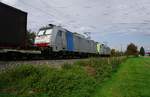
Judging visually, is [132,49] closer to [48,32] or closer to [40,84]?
[48,32]

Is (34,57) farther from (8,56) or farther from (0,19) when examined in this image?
(0,19)

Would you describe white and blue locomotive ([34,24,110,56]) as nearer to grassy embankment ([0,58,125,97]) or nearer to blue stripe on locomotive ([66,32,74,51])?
blue stripe on locomotive ([66,32,74,51])

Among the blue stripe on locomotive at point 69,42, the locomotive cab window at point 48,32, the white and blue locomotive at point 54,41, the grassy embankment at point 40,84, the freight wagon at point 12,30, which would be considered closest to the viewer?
the grassy embankment at point 40,84

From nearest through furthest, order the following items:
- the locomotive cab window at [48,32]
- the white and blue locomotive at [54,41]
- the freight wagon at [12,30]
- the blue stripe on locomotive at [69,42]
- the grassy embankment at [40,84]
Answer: the grassy embankment at [40,84], the freight wagon at [12,30], the white and blue locomotive at [54,41], the locomotive cab window at [48,32], the blue stripe on locomotive at [69,42]

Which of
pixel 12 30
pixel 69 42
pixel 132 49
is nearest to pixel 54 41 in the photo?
pixel 69 42

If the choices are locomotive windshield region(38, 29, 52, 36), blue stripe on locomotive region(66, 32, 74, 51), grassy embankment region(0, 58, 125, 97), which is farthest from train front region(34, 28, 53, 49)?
grassy embankment region(0, 58, 125, 97)

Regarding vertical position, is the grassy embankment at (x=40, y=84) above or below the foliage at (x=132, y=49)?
below

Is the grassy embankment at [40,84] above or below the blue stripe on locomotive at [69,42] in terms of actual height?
below

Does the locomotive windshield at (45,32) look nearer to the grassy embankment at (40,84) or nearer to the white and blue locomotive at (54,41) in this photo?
the white and blue locomotive at (54,41)

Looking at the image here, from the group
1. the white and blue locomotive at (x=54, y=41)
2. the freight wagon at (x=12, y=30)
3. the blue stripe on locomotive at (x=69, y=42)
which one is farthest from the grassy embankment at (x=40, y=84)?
the blue stripe on locomotive at (x=69, y=42)

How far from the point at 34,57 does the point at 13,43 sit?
6.07 meters

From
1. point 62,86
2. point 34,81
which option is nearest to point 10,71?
point 34,81

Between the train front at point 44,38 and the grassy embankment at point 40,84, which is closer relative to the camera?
the grassy embankment at point 40,84

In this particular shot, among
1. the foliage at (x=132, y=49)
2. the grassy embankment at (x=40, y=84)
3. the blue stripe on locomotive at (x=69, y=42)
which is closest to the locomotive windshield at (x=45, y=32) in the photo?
the blue stripe on locomotive at (x=69, y=42)
